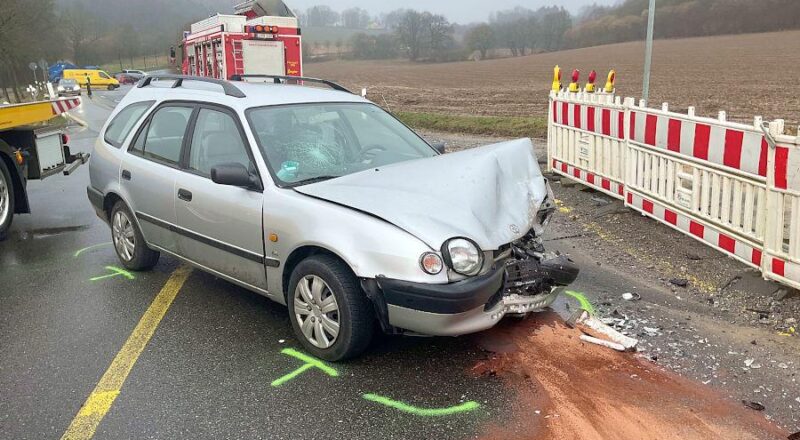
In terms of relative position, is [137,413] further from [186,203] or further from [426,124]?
[426,124]

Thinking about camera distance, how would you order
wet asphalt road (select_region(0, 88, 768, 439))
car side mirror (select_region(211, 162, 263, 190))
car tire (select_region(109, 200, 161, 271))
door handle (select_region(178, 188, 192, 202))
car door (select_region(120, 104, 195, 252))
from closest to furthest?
wet asphalt road (select_region(0, 88, 768, 439)), car side mirror (select_region(211, 162, 263, 190)), door handle (select_region(178, 188, 192, 202)), car door (select_region(120, 104, 195, 252)), car tire (select_region(109, 200, 161, 271))

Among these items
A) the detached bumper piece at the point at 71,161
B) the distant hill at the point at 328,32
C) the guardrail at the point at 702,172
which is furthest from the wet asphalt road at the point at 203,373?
the distant hill at the point at 328,32

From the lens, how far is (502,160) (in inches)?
191

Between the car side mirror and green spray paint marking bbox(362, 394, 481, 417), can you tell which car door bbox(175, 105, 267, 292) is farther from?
green spray paint marking bbox(362, 394, 481, 417)

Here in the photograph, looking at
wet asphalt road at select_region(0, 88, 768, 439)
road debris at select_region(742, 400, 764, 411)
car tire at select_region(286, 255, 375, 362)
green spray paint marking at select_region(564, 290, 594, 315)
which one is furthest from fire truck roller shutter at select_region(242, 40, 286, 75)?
road debris at select_region(742, 400, 764, 411)

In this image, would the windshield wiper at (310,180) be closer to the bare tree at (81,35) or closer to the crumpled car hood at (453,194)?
the crumpled car hood at (453,194)

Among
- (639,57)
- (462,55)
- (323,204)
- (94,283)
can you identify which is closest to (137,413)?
(323,204)

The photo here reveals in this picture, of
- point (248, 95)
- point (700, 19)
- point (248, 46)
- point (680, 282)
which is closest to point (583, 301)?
point (680, 282)

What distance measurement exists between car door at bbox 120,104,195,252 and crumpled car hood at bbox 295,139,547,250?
58.7 inches

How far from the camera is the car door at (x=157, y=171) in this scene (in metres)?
5.19

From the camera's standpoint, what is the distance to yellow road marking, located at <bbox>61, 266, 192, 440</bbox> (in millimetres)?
3428

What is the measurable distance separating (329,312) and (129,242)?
279cm

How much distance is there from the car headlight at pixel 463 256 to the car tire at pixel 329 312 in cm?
59

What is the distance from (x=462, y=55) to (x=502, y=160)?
10260cm
